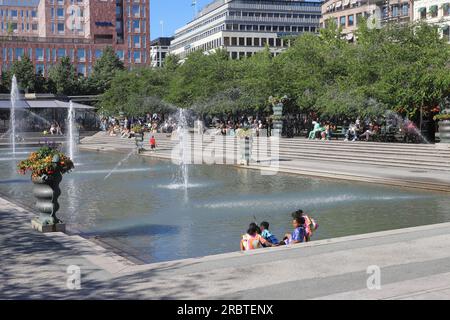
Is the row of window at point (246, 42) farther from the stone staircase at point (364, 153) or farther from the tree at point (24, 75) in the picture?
the stone staircase at point (364, 153)

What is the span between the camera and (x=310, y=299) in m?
7.45

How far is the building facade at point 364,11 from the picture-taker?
77938 mm

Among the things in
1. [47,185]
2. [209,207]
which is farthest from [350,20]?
[47,185]

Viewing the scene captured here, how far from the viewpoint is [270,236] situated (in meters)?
11.7

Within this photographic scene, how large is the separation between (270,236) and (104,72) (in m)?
91.4

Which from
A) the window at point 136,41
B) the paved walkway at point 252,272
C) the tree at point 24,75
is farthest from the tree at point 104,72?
the paved walkway at point 252,272

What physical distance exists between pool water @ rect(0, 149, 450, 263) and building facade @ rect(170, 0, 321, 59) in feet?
337

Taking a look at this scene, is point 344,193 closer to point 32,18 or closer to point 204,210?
point 204,210

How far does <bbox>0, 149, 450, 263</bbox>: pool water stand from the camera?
44.4 feet

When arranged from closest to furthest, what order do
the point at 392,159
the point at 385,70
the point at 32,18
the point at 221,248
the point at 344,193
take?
the point at 221,248, the point at 344,193, the point at 392,159, the point at 385,70, the point at 32,18

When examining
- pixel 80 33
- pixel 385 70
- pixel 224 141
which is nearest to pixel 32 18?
pixel 80 33
